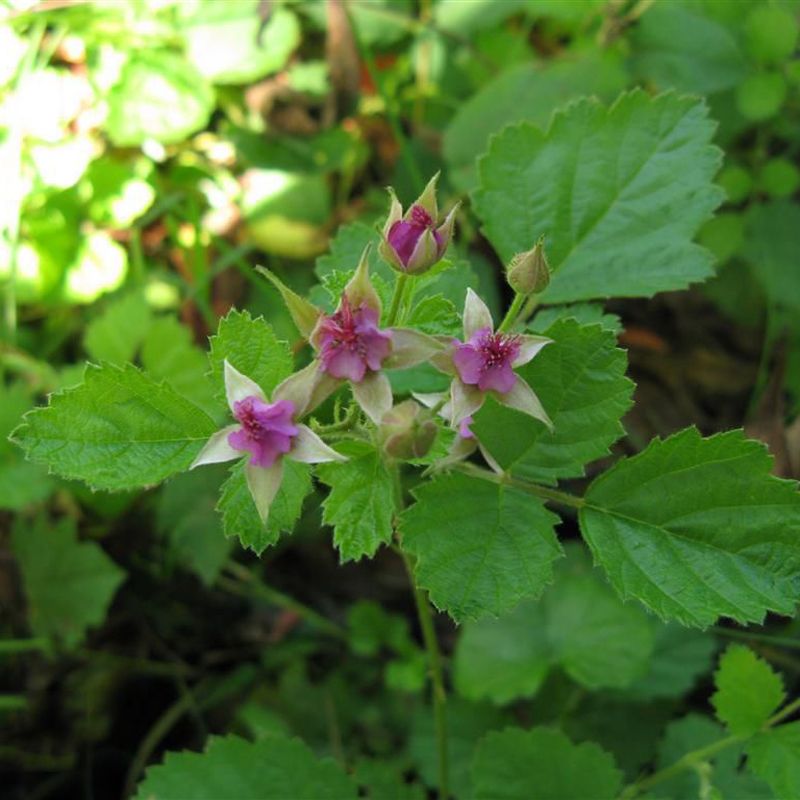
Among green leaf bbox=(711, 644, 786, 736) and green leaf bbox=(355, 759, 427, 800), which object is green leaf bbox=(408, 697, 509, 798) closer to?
green leaf bbox=(355, 759, 427, 800)

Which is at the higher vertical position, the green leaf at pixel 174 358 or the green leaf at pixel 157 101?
the green leaf at pixel 157 101

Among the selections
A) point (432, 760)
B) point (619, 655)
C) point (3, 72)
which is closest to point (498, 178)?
point (619, 655)

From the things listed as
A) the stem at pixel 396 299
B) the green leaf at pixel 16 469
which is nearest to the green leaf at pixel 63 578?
the green leaf at pixel 16 469

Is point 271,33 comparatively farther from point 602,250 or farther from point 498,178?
point 602,250

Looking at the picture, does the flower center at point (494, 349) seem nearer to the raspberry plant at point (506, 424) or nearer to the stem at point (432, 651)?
the raspberry plant at point (506, 424)

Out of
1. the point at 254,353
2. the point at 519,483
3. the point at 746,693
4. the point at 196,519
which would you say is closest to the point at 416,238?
the point at 254,353
